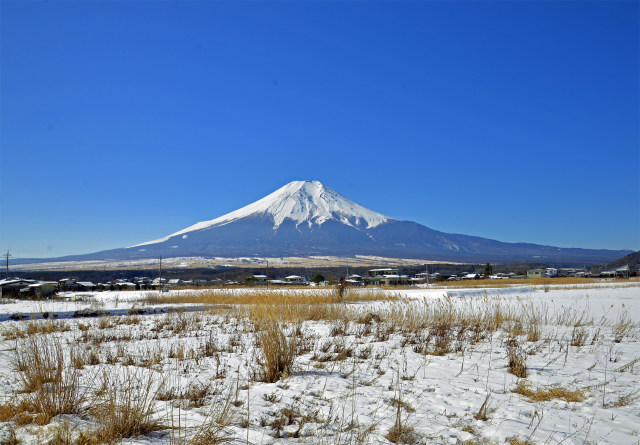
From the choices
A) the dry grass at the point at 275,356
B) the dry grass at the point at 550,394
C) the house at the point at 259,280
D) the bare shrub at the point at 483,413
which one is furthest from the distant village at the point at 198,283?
the bare shrub at the point at 483,413

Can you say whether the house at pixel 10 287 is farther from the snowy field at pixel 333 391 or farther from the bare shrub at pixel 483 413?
the bare shrub at pixel 483 413

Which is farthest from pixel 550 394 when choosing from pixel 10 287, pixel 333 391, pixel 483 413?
pixel 10 287

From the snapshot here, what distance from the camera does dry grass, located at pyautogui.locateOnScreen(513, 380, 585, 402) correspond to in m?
4.11

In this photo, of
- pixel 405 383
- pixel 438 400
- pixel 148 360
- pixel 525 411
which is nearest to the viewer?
pixel 525 411

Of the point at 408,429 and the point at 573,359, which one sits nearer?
the point at 408,429

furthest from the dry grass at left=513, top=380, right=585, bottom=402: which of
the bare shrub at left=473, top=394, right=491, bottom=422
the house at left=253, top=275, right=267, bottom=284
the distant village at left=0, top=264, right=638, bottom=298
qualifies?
the house at left=253, top=275, right=267, bottom=284

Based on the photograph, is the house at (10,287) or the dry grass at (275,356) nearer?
the dry grass at (275,356)

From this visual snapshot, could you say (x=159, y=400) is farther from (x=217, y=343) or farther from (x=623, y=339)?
(x=623, y=339)

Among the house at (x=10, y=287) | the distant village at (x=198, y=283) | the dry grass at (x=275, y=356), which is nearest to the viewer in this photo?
the dry grass at (x=275, y=356)

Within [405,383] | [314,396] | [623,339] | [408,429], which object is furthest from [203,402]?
[623,339]

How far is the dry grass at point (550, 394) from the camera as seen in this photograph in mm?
4109

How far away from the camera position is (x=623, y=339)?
748 centimetres

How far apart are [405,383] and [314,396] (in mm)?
1185

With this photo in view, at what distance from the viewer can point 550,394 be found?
4.21 m
